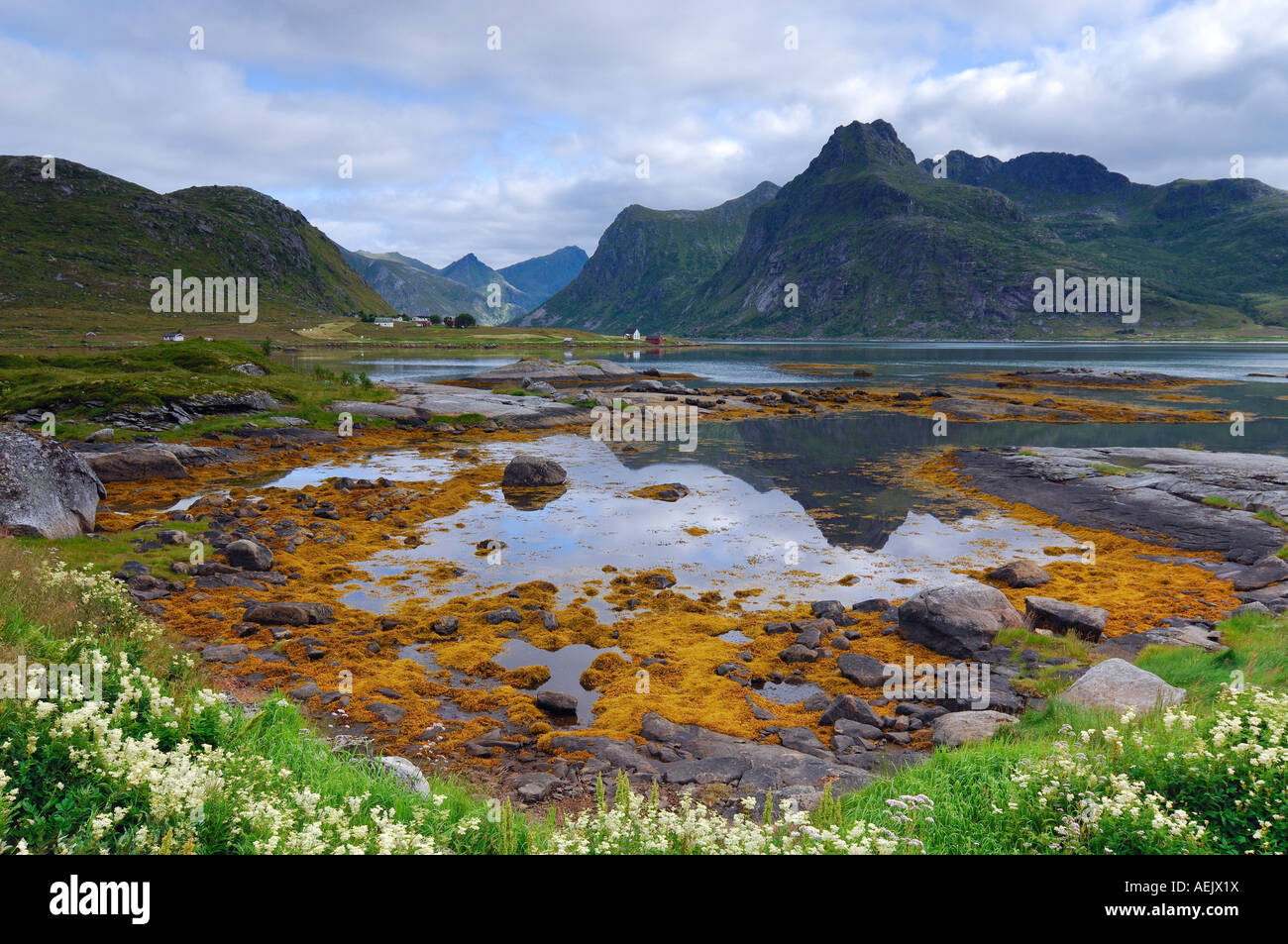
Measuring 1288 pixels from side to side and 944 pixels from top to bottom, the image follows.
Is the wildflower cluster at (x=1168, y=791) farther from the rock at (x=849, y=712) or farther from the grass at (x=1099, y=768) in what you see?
the rock at (x=849, y=712)

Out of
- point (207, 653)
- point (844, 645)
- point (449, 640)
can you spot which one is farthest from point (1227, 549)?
point (207, 653)

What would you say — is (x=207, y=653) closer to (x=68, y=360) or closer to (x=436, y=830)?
(x=436, y=830)

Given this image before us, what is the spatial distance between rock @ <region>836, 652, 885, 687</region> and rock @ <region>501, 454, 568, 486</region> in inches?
841

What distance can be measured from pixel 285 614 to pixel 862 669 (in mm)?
14310

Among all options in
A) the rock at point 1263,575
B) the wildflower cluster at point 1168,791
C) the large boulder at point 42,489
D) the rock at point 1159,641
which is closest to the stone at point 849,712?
the wildflower cluster at point 1168,791

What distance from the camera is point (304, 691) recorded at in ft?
44.7

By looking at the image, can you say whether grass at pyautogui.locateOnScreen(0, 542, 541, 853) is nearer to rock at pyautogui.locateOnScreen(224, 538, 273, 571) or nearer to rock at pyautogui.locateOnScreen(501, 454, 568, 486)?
rock at pyautogui.locateOnScreen(224, 538, 273, 571)

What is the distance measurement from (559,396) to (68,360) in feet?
140

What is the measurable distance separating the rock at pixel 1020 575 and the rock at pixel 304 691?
1938 cm

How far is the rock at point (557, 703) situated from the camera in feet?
44.6

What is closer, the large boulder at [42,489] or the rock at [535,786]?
the rock at [535,786]

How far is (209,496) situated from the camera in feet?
95.6

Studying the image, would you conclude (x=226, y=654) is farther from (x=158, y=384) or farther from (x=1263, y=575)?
(x=158, y=384)
